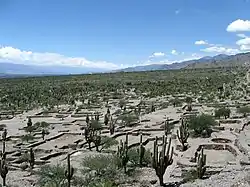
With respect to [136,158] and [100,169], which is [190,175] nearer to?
[136,158]

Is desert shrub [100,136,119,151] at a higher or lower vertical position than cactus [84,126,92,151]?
lower

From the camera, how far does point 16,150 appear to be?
3102 centimetres

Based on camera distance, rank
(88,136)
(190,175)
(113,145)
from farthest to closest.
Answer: (88,136), (113,145), (190,175)

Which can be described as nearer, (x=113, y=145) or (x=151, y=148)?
(x=151, y=148)

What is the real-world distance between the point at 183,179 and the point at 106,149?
10629 mm

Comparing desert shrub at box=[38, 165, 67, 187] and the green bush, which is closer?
desert shrub at box=[38, 165, 67, 187]

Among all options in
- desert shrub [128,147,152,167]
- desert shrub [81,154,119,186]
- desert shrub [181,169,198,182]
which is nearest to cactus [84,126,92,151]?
desert shrub [128,147,152,167]

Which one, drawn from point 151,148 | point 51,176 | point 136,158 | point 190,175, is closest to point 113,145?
point 151,148

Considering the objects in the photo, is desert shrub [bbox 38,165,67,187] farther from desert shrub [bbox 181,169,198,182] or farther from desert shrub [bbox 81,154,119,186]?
desert shrub [bbox 181,169,198,182]

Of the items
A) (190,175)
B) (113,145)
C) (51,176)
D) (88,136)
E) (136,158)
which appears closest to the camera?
(190,175)

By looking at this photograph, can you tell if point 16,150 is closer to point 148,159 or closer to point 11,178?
point 11,178

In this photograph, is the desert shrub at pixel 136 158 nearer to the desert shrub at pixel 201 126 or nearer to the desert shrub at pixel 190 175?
the desert shrub at pixel 190 175

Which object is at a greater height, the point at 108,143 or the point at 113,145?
the point at 108,143

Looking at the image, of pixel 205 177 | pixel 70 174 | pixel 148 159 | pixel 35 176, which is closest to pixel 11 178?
pixel 35 176
